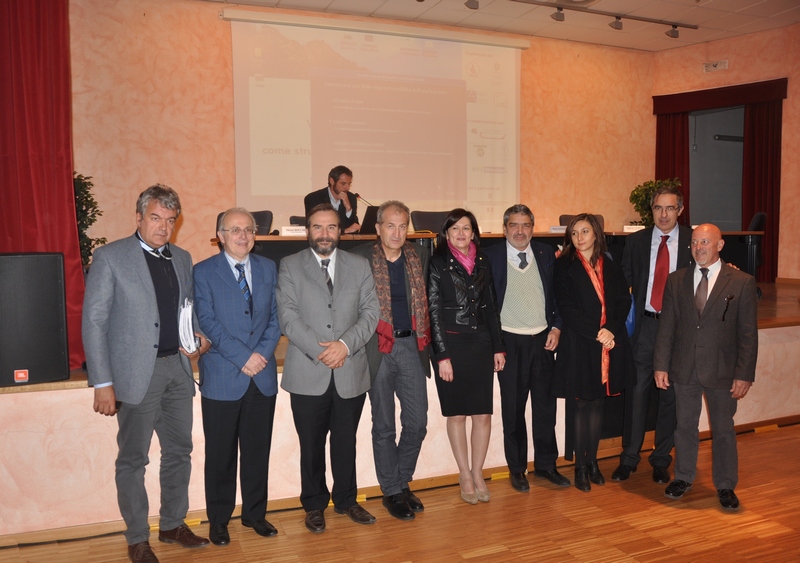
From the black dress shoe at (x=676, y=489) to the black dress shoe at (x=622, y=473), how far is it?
0.31 metres

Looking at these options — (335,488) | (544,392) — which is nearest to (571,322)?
→ (544,392)

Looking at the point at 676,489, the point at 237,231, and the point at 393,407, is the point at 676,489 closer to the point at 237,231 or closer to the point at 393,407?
the point at 393,407

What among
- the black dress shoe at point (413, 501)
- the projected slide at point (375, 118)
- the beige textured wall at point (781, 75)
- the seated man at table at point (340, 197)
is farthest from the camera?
the beige textured wall at point (781, 75)

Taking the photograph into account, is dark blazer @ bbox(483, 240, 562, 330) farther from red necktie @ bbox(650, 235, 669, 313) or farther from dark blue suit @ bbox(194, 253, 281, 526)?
dark blue suit @ bbox(194, 253, 281, 526)

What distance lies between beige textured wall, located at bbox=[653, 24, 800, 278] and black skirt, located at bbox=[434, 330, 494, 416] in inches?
331

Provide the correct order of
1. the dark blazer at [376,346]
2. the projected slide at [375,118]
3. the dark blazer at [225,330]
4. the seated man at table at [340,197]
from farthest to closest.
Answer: the projected slide at [375,118]
the seated man at table at [340,197]
the dark blazer at [376,346]
the dark blazer at [225,330]

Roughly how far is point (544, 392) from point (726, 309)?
1155mm

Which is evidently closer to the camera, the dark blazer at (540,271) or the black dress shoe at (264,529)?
the black dress shoe at (264,529)

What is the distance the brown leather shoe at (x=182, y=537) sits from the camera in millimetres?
3309

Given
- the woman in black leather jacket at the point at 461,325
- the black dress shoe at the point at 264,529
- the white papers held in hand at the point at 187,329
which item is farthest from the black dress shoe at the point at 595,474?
the white papers held in hand at the point at 187,329

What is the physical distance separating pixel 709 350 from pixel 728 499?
88 cm

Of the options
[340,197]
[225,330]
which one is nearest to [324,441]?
[225,330]

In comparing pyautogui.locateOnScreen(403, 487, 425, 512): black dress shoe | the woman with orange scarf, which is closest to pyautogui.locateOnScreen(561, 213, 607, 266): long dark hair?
the woman with orange scarf

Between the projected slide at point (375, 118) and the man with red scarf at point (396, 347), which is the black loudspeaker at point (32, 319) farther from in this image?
the projected slide at point (375, 118)
